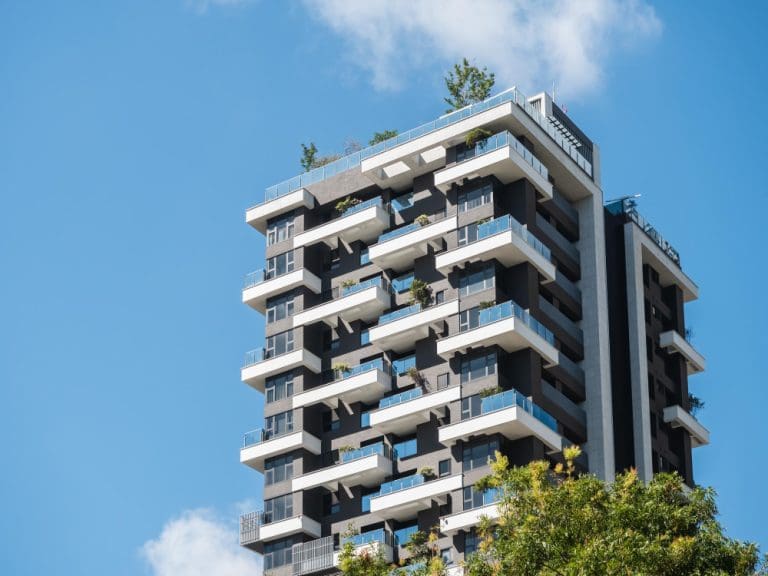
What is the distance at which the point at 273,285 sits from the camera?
368 feet

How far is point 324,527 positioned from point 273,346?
13.2m

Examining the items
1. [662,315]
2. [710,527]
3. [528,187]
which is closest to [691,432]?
[662,315]

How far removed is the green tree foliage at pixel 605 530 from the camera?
62.7 metres

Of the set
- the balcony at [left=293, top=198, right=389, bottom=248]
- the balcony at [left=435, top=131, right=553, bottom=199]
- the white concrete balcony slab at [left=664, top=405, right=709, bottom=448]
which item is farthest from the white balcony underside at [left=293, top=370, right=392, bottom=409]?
the white concrete balcony slab at [left=664, top=405, right=709, bottom=448]

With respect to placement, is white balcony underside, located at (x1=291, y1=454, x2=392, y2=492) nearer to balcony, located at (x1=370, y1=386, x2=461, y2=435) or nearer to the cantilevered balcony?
the cantilevered balcony

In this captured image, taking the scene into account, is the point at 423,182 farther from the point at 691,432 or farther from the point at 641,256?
the point at 691,432

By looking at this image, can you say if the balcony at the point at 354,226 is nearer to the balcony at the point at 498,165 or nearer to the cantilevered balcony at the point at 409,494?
the balcony at the point at 498,165

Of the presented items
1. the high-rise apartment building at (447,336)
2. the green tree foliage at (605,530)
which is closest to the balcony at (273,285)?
the high-rise apartment building at (447,336)

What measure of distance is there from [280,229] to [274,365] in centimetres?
1043

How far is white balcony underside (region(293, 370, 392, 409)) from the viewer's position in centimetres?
10456

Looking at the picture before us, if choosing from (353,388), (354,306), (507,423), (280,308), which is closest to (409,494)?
(507,423)

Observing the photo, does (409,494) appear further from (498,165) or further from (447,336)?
(498,165)

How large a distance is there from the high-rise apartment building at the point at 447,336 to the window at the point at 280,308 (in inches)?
5.7

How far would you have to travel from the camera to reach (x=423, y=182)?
361 ft
